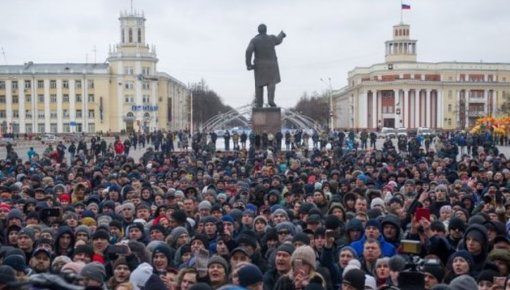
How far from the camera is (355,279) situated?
565 centimetres

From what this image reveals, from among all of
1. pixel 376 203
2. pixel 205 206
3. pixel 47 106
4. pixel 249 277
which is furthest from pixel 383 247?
pixel 47 106

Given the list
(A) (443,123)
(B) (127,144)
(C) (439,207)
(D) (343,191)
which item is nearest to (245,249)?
(C) (439,207)

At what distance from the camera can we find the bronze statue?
1019 inches

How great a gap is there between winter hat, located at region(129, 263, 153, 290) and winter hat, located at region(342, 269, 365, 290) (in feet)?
5.93

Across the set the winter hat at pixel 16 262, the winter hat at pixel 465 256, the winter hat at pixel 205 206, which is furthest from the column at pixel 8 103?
the winter hat at pixel 465 256

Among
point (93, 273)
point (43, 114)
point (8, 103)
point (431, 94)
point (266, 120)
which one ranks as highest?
point (431, 94)

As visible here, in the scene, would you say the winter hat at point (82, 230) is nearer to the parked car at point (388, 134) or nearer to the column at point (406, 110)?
the parked car at point (388, 134)

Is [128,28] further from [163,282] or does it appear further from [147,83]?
[163,282]

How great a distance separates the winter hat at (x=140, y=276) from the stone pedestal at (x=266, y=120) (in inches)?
825

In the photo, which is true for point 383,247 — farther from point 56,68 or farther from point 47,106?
point 56,68

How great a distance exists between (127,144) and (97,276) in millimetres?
30817

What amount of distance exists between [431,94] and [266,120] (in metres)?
75.3

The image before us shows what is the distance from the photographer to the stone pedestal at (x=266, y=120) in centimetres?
2748

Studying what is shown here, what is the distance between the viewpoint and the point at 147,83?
93938 mm
